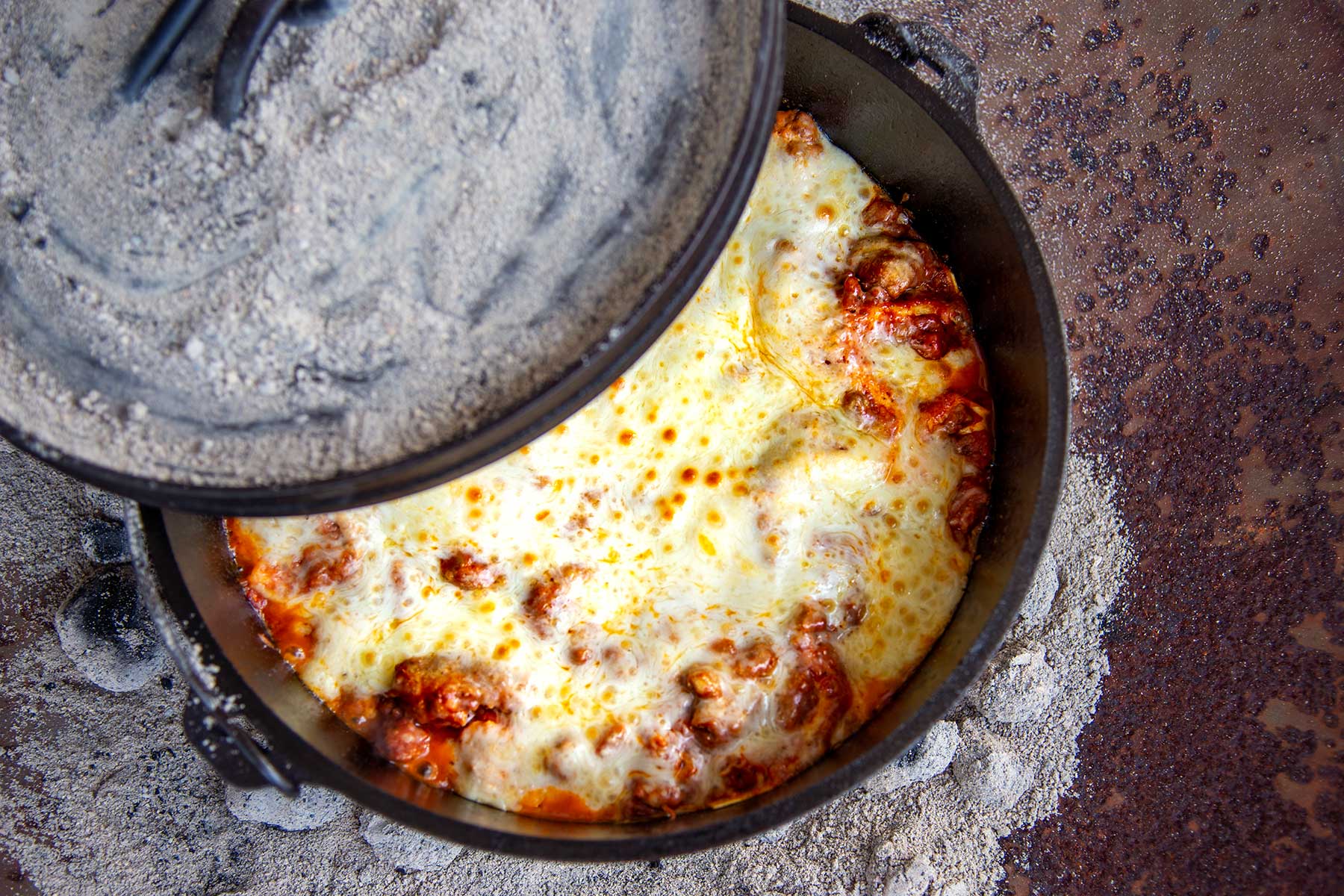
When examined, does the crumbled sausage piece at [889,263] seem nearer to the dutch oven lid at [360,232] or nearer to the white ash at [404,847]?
the dutch oven lid at [360,232]

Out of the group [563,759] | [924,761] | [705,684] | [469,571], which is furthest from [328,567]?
[924,761]

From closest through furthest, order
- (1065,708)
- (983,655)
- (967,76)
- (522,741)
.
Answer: (983,655)
(522,741)
(967,76)
(1065,708)

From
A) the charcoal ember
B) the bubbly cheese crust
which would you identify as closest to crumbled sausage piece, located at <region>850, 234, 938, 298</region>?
the bubbly cheese crust

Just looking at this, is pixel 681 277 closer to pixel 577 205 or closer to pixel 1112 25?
pixel 577 205

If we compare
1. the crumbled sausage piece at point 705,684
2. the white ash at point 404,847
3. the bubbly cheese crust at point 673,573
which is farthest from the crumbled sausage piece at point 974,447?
the white ash at point 404,847

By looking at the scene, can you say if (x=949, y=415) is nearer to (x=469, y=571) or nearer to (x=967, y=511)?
(x=967, y=511)

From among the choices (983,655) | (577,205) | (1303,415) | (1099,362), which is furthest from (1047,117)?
(577,205)
